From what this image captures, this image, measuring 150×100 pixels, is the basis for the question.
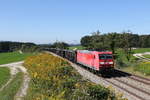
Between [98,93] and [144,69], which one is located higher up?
[98,93]

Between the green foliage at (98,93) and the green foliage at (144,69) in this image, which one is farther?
the green foliage at (144,69)

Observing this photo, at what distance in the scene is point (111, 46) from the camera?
180 ft

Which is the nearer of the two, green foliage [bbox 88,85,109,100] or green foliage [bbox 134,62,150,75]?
green foliage [bbox 88,85,109,100]

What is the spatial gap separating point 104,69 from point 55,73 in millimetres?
15589

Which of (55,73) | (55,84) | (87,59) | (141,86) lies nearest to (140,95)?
(141,86)

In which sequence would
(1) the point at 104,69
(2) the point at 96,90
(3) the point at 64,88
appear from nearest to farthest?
(2) the point at 96,90
(3) the point at 64,88
(1) the point at 104,69

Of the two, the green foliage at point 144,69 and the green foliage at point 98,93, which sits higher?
the green foliage at point 98,93

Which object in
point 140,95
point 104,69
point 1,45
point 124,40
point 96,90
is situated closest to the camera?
point 96,90

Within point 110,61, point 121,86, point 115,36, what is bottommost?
point 121,86

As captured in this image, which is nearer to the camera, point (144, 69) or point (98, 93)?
point (98, 93)

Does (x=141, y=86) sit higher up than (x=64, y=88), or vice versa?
(x=64, y=88)

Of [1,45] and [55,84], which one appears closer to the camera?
[55,84]

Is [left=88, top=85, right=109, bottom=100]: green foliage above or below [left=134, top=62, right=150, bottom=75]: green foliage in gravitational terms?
above

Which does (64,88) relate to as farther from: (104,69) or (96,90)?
(104,69)
